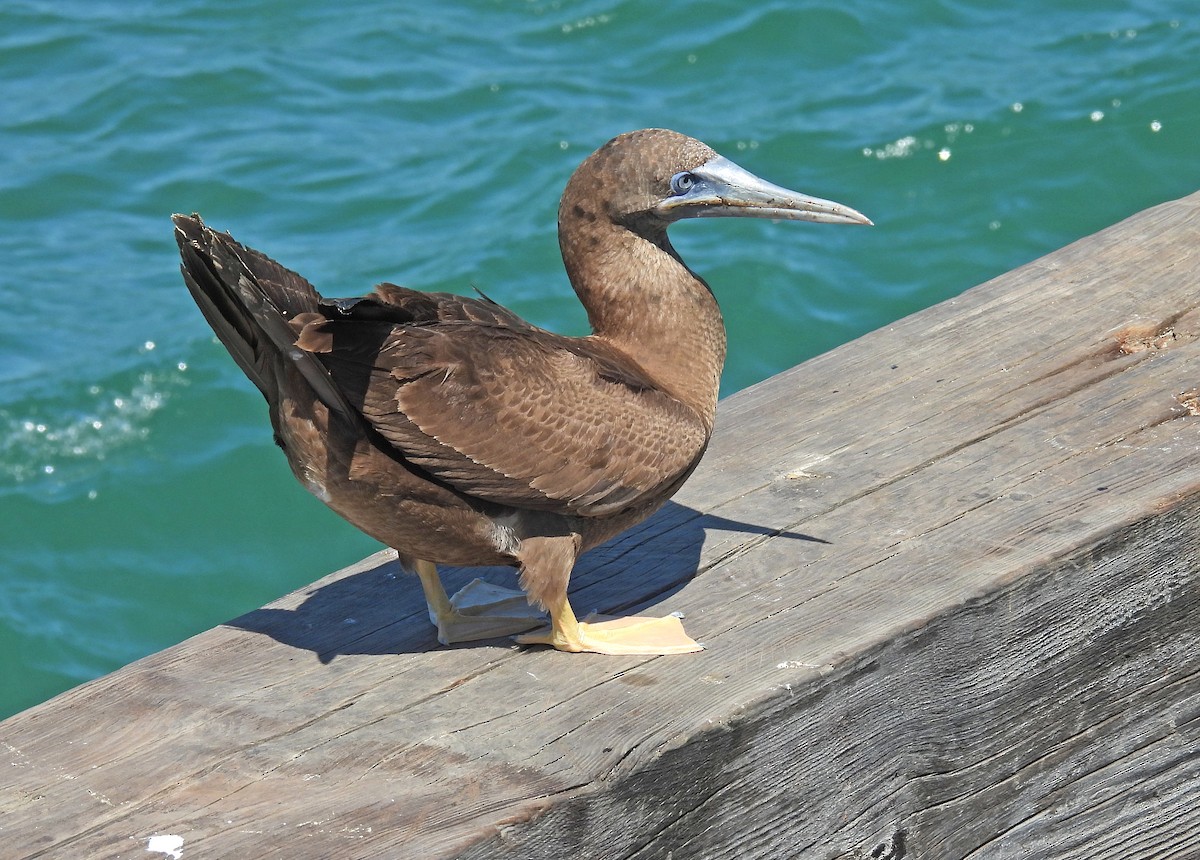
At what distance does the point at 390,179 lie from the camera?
804 cm

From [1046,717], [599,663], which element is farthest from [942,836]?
[599,663]

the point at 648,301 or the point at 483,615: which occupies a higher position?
the point at 648,301

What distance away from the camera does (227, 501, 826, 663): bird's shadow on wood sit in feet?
10.6

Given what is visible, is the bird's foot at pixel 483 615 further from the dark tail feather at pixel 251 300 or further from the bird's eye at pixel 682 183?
the bird's eye at pixel 682 183

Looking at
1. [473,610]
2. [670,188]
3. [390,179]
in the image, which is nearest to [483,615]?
[473,610]

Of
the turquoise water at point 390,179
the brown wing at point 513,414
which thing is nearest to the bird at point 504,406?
the brown wing at point 513,414

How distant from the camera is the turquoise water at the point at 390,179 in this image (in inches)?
240

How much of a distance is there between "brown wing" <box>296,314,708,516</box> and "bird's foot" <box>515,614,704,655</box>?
0.86 feet

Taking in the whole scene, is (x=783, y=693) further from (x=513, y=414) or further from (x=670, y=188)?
(x=670, y=188)

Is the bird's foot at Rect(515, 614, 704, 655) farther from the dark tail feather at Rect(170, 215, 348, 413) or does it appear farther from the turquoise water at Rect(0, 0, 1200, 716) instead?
the turquoise water at Rect(0, 0, 1200, 716)

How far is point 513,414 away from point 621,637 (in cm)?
53

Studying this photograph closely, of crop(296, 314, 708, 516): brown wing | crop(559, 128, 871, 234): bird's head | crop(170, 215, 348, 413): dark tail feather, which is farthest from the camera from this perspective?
crop(559, 128, 871, 234): bird's head

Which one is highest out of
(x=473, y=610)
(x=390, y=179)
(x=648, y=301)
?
(x=648, y=301)

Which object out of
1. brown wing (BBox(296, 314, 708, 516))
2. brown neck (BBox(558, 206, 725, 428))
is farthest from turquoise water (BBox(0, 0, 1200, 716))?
brown wing (BBox(296, 314, 708, 516))
